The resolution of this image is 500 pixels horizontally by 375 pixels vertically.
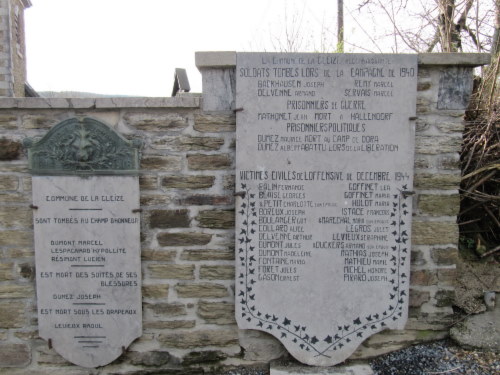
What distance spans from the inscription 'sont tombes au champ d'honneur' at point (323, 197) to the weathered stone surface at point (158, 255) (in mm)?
488

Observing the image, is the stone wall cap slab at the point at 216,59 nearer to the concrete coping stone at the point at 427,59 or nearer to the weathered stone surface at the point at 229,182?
the concrete coping stone at the point at 427,59

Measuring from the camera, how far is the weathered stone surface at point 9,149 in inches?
105

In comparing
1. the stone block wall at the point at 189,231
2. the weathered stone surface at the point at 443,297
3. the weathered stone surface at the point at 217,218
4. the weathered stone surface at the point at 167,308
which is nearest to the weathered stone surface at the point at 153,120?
the stone block wall at the point at 189,231

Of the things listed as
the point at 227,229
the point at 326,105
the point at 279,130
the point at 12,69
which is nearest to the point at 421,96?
the point at 326,105

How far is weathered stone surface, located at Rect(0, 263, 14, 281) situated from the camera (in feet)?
8.95

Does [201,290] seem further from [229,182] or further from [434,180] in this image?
[434,180]

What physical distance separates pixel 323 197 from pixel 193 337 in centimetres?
139

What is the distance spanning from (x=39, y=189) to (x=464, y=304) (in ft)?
10.7

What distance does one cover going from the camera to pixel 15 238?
107 inches

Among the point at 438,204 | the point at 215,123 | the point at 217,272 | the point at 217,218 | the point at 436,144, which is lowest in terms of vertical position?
the point at 217,272

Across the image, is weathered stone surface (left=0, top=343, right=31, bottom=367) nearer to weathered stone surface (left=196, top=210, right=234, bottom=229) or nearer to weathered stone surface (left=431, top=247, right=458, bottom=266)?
weathered stone surface (left=196, top=210, right=234, bottom=229)

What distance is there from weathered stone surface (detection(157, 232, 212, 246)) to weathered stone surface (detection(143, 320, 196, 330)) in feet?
1.88

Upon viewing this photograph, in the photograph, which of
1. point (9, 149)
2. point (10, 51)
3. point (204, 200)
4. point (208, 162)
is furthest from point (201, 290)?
point (10, 51)

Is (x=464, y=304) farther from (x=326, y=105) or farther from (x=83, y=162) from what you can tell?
(x=83, y=162)
